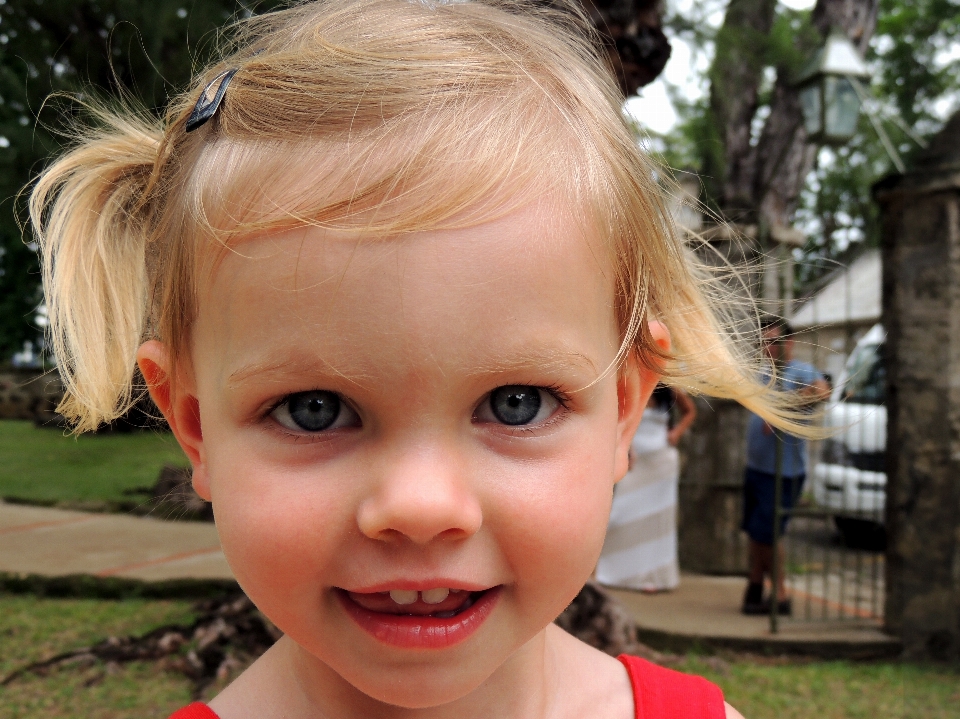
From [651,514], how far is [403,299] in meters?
5.23

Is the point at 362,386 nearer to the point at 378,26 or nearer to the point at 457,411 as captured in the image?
the point at 457,411

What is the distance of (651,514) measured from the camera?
5.79 m

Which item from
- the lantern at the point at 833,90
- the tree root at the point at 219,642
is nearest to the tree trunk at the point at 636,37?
the lantern at the point at 833,90

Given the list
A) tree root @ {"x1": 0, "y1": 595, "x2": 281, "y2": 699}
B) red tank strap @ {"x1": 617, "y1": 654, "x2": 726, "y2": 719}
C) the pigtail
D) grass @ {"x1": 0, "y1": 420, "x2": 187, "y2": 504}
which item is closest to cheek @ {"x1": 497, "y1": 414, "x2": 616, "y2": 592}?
red tank strap @ {"x1": 617, "y1": 654, "x2": 726, "y2": 719}

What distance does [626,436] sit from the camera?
1.25 metres

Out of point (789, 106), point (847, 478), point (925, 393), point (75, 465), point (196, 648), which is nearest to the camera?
point (196, 648)

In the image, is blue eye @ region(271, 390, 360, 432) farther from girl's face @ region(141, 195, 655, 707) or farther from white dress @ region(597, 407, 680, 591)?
white dress @ region(597, 407, 680, 591)

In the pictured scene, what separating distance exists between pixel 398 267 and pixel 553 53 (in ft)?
1.68

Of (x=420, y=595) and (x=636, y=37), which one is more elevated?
(x=636, y=37)

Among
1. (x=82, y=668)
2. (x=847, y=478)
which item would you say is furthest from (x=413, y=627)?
(x=847, y=478)

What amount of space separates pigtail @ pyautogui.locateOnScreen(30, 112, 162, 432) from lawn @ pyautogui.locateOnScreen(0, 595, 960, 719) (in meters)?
2.40

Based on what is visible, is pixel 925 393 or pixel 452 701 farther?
pixel 925 393

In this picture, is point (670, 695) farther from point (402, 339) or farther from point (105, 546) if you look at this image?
point (105, 546)

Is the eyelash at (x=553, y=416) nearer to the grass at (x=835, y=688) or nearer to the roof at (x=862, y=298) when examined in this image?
the grass at (x=835, y=688)
